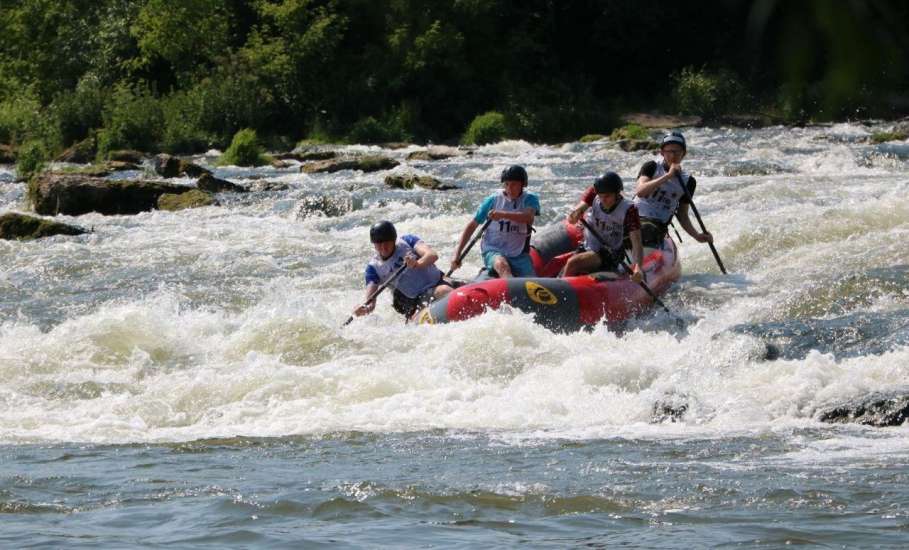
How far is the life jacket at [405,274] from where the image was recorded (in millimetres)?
9617

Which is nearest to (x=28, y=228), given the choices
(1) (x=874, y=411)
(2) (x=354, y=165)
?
(2) (x=354, y=165)

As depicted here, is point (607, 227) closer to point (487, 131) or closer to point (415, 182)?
point (415, 182)

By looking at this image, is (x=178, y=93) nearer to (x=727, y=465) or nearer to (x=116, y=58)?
(x=116, y=58)

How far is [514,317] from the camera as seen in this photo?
9.12 metres

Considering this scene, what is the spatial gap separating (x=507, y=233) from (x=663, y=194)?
165 centimetres

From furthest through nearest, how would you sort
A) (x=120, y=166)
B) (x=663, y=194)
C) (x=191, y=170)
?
(x=120, y=166) → (x=191, y=170) → (x=663, y=194)

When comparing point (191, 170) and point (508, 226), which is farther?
point (191, 170)

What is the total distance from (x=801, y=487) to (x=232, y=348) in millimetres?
5200

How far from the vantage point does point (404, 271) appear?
31.8 feet

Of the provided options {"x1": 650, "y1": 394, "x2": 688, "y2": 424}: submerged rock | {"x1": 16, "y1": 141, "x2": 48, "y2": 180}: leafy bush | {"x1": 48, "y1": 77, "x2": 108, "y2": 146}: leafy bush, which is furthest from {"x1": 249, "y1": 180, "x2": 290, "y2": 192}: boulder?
{"x1": 48, "y1": 77, "x2": 108, "y2": 146}: leafy bush

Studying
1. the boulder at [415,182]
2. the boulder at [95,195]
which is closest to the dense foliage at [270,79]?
the boulder at [415,182]

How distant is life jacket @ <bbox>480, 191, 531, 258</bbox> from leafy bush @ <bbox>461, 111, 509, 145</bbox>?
21001 millimetres

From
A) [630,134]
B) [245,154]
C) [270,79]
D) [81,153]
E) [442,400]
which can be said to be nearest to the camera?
[442,400]

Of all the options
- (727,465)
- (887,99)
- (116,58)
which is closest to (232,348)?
(727,465)
